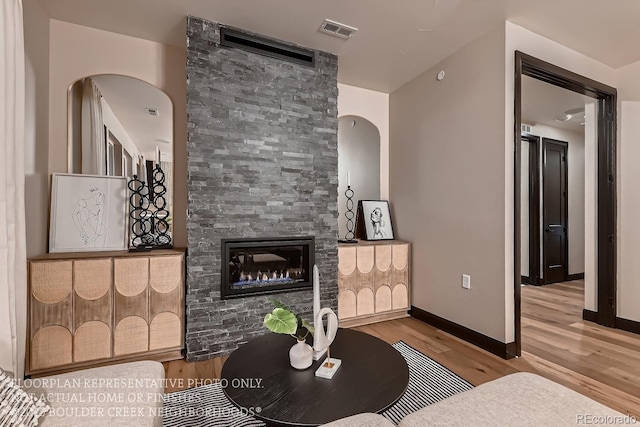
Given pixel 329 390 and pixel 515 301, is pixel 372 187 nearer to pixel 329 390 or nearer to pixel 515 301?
pixel 515 301

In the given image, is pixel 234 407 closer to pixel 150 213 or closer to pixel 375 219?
pixel 150 213

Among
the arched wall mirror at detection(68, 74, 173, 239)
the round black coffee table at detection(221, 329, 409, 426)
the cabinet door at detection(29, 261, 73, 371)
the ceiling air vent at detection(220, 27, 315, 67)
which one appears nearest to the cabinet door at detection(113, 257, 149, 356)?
the cabinet door at detection(29, 261, 73, 371)

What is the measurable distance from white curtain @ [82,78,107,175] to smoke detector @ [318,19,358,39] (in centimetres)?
199

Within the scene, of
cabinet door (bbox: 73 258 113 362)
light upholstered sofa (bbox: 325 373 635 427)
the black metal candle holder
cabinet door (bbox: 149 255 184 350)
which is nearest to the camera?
light upholstered sofa (bbox: 325 373 635 427)

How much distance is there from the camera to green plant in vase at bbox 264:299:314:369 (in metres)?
1.38

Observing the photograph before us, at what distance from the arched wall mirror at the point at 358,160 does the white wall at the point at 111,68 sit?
1745 millimetres

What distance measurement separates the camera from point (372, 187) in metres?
3.90

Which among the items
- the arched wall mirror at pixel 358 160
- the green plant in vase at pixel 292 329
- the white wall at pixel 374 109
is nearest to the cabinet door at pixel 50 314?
the green plant in vase at pixel 292 329

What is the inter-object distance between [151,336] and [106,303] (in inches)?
16.1

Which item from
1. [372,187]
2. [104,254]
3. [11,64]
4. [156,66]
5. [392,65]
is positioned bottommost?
[104,254]

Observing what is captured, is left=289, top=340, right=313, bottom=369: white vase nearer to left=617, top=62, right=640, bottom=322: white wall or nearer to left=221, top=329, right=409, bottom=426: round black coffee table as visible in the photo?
left=221, top=329, right=409, bottom=426: round black coffee table

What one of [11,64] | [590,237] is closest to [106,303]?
[11,64]

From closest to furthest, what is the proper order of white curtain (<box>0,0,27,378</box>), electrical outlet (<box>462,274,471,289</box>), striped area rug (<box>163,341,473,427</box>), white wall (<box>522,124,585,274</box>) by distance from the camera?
white curtain (<box>0,0,27,378</box>)
striped area rug (<box>163,341,473,427</box>)
electrical outlet (<box>462,274,471,289</box>)
white wall (<box>522,124,585,274</box>)

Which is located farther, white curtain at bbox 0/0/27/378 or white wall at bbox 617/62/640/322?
white wall at bbox 617/62/640/322
